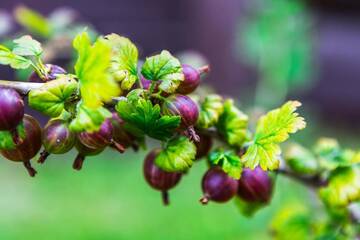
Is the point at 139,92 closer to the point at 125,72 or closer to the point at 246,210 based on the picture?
the point at 125,72

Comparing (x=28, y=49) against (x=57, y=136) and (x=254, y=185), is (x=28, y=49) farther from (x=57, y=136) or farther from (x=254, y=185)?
(x=254, y=185)

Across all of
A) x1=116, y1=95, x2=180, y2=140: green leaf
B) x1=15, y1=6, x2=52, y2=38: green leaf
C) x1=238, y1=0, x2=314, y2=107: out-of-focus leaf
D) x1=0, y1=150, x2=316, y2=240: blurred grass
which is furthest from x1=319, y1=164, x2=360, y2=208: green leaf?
x1=238, y1=0, x2=314, y2=107: out-of-focus leaf

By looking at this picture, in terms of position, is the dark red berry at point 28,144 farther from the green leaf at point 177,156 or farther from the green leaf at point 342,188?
the green leaf at point 342,188

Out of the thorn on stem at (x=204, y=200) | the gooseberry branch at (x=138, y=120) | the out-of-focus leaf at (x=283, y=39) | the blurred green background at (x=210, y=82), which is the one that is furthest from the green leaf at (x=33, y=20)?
the out-of-focus leaf at (x=283, y=39)

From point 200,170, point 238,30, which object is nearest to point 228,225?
point 200,170

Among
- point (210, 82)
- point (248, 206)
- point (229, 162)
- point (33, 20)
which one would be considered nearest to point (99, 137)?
point (229, 162)

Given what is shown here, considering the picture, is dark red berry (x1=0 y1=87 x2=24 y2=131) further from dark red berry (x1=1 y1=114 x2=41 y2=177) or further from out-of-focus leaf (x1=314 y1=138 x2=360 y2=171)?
out-of-focus leaf (x1=314 y1=138 x2=360 y2=171)
